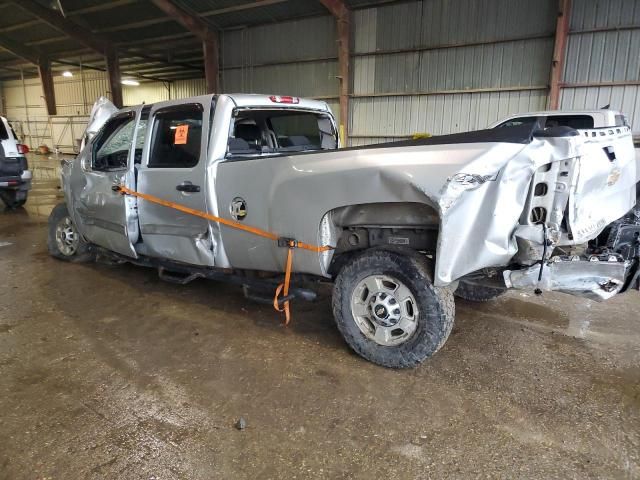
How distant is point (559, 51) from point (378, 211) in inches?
407

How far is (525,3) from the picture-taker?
11.4 meters

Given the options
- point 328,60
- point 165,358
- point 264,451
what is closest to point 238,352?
point 165,358

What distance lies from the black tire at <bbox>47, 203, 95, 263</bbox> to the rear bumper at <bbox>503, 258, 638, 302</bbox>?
4991 millimetres

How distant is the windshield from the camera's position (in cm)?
399

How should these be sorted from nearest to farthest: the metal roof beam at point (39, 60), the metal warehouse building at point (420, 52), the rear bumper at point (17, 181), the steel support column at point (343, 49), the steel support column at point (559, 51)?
the rear bumper at point (17, 181) → the steel support column at point (559, 51) → the metal warehouse building at point (420, 52) → the steel support column at point (343, 49) → the metal roof beam at point (39, 60)

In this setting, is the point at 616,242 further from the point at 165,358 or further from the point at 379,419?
the point at 165,358

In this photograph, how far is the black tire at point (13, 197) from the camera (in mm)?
9836

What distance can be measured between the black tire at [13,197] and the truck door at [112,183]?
5875 millimetres

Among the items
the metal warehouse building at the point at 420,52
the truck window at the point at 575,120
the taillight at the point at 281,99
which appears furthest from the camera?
the metal warehouse building at the point at 420,52

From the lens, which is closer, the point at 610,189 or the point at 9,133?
the point at 610,189

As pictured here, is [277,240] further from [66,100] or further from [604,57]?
[66,100]

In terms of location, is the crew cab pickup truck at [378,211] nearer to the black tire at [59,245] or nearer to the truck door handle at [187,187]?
the truck door handle at [187,187]

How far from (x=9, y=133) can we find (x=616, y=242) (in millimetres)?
10595

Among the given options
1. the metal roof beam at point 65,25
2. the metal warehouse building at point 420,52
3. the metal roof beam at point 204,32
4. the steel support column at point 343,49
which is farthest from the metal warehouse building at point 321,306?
the metal roof beam at point 65,25
